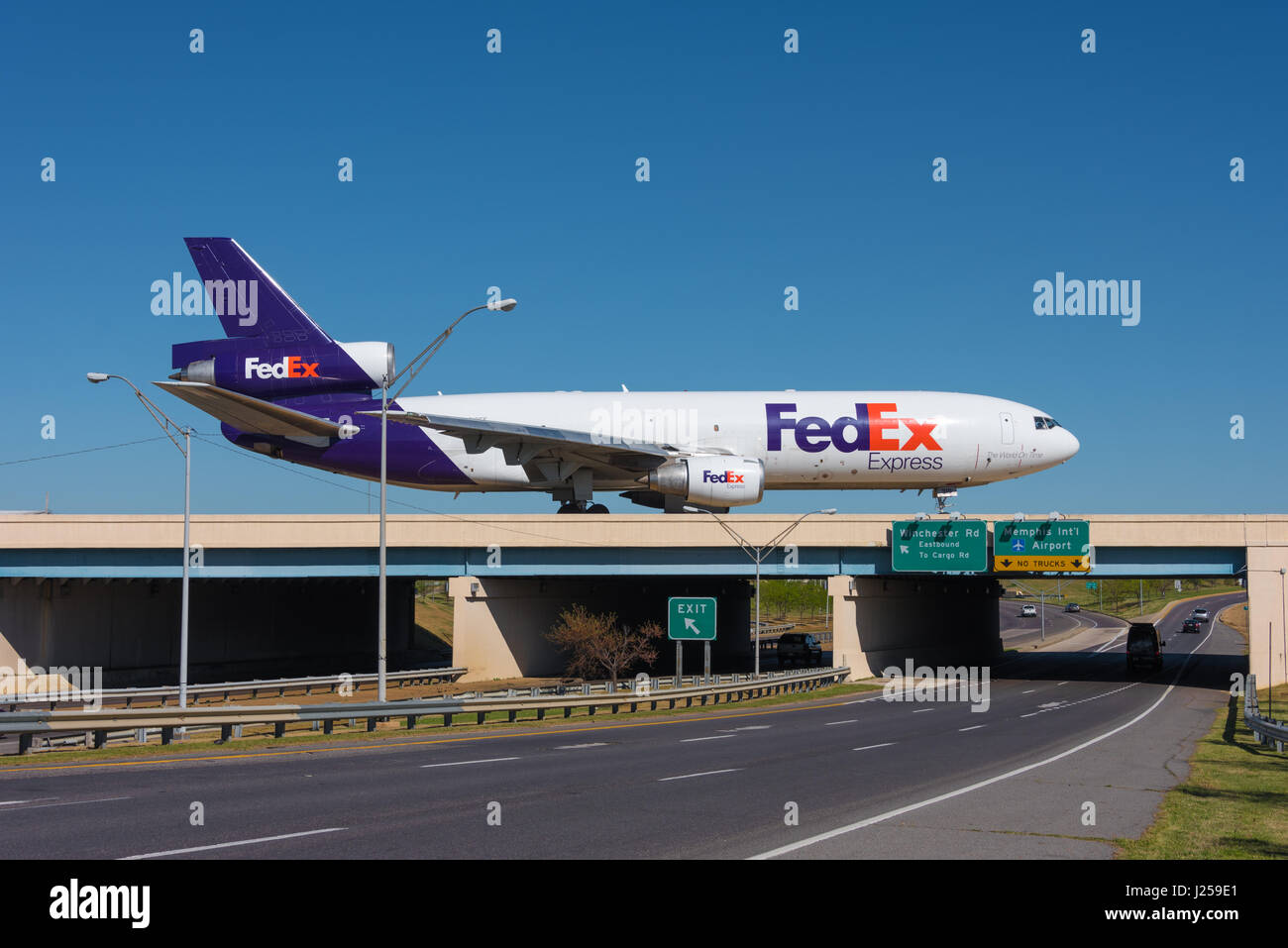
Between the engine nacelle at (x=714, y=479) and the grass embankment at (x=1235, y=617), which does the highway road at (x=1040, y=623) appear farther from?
the engine nacelle at (x=714, y=479)

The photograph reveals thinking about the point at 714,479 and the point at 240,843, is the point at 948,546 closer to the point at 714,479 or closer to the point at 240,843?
the point at 714,479

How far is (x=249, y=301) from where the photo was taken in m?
46.6

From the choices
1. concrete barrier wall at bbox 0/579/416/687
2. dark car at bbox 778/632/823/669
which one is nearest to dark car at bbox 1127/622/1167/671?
dark car at bbox 778/632/823/669

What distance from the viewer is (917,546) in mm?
51250

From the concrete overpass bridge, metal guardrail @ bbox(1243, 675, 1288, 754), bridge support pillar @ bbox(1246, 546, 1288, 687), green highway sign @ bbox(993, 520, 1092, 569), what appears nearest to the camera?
metal guardrail @ bbox(1243, 675, 1288, 754)

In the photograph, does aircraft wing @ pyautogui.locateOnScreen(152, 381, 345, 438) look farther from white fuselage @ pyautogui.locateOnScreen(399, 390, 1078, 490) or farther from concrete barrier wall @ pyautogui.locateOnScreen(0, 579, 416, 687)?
concrete barrier wall @ pyautogui.locateOnScreen(0, 579, 416, 687)

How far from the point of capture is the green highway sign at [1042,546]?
50.2 meters

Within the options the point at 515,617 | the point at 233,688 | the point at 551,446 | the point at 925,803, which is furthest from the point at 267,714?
the point at 515,617

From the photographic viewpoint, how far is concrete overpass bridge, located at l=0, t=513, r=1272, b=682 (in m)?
50.3

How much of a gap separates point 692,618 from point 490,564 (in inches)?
580

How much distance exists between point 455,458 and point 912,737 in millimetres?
25065

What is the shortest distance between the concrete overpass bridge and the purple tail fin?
9315 millimetres
